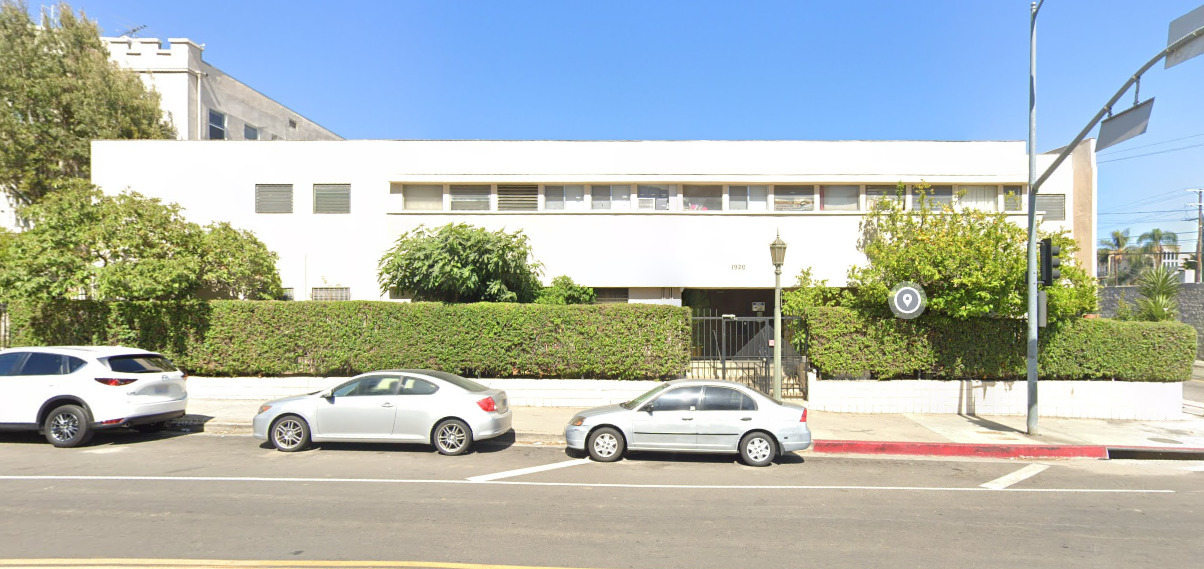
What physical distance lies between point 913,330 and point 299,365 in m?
14.8

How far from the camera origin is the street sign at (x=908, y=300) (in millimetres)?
14359

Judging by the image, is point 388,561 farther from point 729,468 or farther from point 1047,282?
point 1047,282

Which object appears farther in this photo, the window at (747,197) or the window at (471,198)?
the window at (471,198)

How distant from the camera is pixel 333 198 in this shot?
1928 centimetres

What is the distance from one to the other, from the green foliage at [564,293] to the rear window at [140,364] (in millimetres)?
8884

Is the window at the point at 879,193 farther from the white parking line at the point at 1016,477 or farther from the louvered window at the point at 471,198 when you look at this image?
the louvered window at the point at 471,198

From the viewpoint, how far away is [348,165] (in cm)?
1931

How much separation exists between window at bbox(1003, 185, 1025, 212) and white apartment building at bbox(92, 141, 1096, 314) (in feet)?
0.17

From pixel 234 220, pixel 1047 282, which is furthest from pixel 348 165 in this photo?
pixel 1047 282

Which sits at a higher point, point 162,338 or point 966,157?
point 966,157

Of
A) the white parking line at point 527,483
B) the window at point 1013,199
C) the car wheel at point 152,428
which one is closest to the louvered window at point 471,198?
the car wheel at point 152,428

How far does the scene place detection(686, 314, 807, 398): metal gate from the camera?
15984 millimetres

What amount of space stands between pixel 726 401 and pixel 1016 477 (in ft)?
14.7

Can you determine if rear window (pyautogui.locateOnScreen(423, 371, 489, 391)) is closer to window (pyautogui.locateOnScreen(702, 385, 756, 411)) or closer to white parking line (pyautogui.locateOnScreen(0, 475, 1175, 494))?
white parking line (pyautogui.locateOnScreen(0, 475, 1175, 494))
